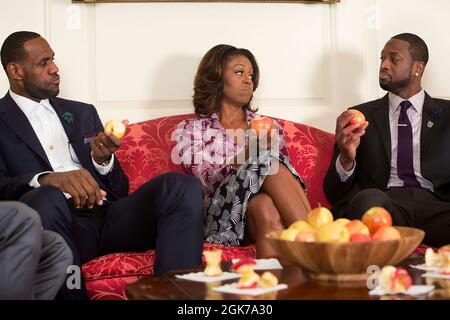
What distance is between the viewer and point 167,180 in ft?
7.88

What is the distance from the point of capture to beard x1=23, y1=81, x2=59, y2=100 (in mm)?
2920

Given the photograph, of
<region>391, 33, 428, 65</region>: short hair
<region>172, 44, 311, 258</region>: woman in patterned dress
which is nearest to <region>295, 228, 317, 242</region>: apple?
<region>172, 44, 311, 258</region>: woman in patterned dress

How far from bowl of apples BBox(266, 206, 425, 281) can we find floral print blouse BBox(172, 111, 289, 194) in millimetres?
1318

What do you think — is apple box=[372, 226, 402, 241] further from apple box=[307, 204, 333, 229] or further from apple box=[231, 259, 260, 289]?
apple box=[231, 259, 260, 289]

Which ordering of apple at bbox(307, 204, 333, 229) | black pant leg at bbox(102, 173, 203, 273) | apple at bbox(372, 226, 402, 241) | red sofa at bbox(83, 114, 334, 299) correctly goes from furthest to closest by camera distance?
red sofa at bbox(83, 114, 334, 299) < black pant leg at bbox(102, 173, 203, 273) < apple at bbox(307, 204, 333, 229) < apple at bbox(372, 226, 402, 241)

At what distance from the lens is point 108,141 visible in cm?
263

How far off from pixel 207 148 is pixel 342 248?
1590mm

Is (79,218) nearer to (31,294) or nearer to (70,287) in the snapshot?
(70,287)

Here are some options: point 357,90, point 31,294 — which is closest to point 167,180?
point 31,294

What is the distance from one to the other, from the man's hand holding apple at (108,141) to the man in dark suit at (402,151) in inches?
37.6

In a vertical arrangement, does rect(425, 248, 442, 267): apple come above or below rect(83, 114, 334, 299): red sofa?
below

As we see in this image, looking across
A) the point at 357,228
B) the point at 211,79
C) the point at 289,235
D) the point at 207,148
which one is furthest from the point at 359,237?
the point at 211,79

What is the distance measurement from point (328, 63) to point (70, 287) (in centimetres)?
194

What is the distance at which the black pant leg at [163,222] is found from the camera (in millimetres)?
2221
